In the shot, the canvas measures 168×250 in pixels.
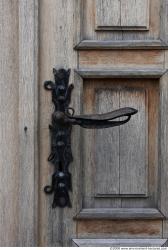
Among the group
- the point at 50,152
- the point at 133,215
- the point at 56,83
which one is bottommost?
the point at 133,215

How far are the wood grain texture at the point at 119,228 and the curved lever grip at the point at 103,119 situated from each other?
290 mm

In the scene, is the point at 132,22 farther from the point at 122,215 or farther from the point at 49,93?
the point at 122,215

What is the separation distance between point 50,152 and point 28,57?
0.28 metres

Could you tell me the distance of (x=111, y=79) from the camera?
6.79 feet

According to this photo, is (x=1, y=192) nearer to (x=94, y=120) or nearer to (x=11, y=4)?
(x=94, y=120)

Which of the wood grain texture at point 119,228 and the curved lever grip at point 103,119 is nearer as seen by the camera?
the curved lever grip at point 103,119

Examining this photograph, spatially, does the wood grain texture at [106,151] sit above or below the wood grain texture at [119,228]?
above

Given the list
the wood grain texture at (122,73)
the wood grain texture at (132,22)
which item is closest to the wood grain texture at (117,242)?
the wood grain texture at (122,73)

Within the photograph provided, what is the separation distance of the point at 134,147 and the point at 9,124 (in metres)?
0.36

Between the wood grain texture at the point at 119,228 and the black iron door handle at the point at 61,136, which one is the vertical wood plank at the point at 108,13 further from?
the wood grain texture at the point at 119,228

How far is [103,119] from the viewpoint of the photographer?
198cm

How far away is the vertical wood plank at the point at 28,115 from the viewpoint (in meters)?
2.04

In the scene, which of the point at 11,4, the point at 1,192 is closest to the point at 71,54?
the point at 11,4

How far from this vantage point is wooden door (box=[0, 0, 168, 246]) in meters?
Answer: 2.05
